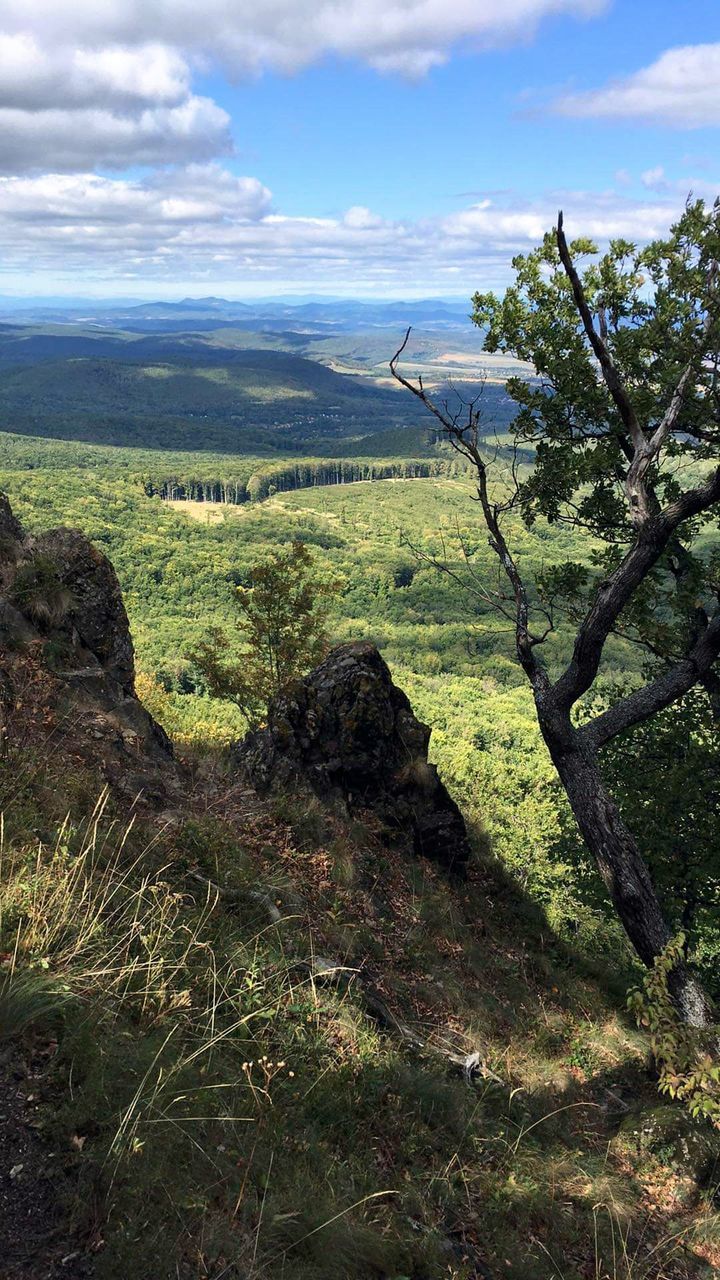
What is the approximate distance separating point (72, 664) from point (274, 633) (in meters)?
6.68

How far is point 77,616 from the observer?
10.6 m

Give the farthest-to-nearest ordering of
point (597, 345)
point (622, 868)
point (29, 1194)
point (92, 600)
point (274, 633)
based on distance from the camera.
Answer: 1. point (274, 633)
2. point (92, 600)
3. point (622, 868)
4. point (597, 345)
5. point (29, 1194)

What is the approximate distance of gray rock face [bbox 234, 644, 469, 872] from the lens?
9.99m

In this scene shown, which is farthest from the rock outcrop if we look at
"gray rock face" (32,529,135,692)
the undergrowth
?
the undergrowth

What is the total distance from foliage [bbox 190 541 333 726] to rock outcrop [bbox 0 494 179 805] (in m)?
4.11

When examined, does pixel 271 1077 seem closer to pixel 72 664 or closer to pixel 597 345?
pixel 597 345

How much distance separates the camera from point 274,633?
15.7 m

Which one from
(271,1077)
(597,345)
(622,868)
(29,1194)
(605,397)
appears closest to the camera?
(29,1194)

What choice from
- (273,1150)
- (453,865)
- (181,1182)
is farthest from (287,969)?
(453,865)

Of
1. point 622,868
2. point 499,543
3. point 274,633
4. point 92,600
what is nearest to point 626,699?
point 622,868

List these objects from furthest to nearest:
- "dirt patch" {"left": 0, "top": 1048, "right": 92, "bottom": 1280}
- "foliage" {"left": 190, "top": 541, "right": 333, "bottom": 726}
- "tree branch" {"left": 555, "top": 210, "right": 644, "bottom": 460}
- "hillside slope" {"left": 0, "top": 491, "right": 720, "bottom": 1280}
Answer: "foliage" {"left": 190, "top": 541, "right": 333, "bottom": 726}
"tree branch" {"left": 555, "top": 210, "right": 644, "bottom": 460}
"hillside slope" {"left": 0, "top": 491, "right": 720, "bottom": 1280}
"dirt patch" {"left": 0, "top": 1048, "right": 92, "bottom": 1280}

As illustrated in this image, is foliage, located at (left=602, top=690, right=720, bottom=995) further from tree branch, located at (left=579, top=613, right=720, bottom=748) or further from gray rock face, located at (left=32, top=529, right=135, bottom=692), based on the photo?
gray rock face, located at (left=32, top=529, right=135, bottom=692)

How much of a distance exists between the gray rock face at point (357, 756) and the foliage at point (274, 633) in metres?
4.20

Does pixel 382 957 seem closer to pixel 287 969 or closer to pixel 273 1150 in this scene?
pixel 287 969
